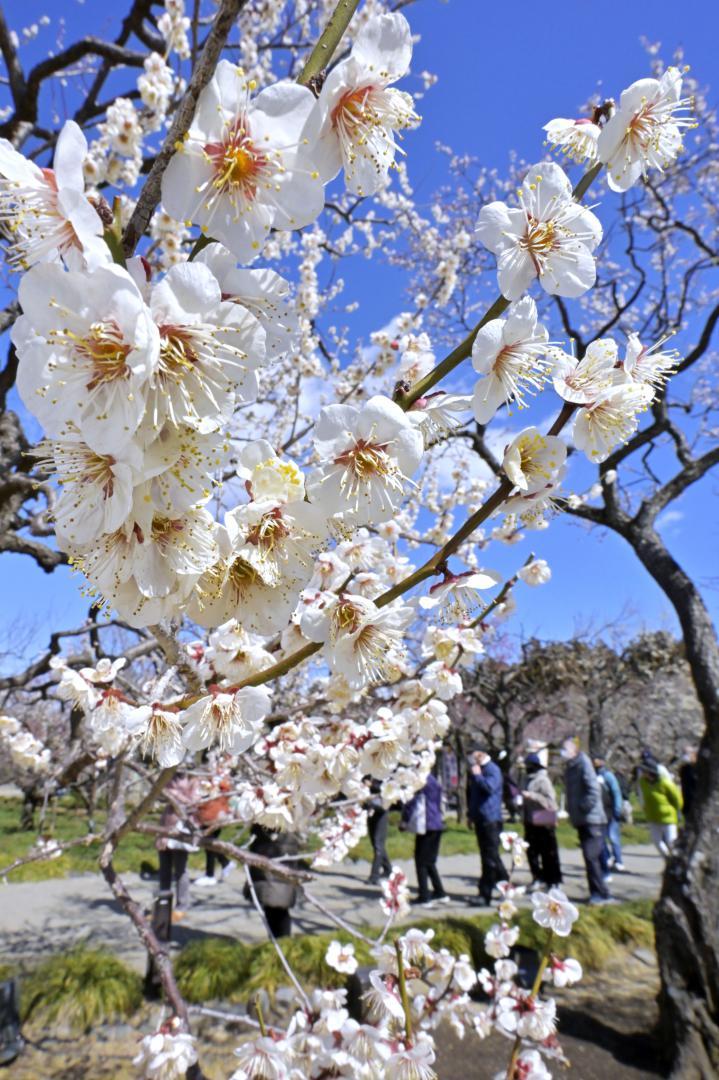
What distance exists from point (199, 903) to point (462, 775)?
461 inches

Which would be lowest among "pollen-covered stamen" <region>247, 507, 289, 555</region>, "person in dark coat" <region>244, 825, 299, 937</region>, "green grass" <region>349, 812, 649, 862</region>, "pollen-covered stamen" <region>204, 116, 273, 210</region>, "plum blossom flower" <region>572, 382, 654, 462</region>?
"green grass" <region>349, 812, 649, 862</region>

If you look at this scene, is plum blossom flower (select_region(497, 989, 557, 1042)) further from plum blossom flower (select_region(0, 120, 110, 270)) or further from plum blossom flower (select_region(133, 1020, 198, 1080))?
plum blossom flower (select_region(0, 120, 110, 270))

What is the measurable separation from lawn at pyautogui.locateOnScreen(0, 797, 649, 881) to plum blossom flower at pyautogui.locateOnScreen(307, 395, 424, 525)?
6493 millimetres

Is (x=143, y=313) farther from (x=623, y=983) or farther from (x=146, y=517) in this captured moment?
(x=623, y=983)

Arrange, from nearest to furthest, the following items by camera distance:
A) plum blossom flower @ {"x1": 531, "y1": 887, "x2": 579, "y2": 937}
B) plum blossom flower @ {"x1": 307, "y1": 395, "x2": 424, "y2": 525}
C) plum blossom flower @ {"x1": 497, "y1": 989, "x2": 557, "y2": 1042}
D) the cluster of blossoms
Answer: plum blossom flower @ {"x1": 307, "y1": 395, "x2": 424, "y2": 525} < plum blossom flower @ {"x1": 497, "y1": 989, "x2": 557, "y2": 1042} < plum blossom flower @ {"x1": 531, "y1": 887, "x2": 579, "y2": 937} < the cluster of blossoms

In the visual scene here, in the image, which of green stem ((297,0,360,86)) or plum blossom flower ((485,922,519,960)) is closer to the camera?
green stem ((297,0,360,86))

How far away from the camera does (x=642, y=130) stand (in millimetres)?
948

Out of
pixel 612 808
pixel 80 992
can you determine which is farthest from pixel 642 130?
pixel 612 808

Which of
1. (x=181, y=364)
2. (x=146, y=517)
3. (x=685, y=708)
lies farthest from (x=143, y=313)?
(x=685, y=708)

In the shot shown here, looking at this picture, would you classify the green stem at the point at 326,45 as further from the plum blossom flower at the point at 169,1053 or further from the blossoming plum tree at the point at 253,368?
the plum blossom flower at the point at 169,1053

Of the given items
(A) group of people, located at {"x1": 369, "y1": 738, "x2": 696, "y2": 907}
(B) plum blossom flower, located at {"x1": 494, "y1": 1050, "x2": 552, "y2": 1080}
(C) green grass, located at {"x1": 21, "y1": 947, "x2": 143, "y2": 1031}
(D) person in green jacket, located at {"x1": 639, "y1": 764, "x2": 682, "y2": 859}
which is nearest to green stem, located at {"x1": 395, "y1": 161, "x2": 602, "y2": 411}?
(B) plum blossom flower, located at {"x1": 494, "y1": 1050, "x2": 552, "y2": 1080}

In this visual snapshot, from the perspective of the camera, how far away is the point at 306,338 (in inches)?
220

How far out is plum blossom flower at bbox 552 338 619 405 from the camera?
94cm

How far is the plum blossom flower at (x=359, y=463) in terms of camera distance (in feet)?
2.70
